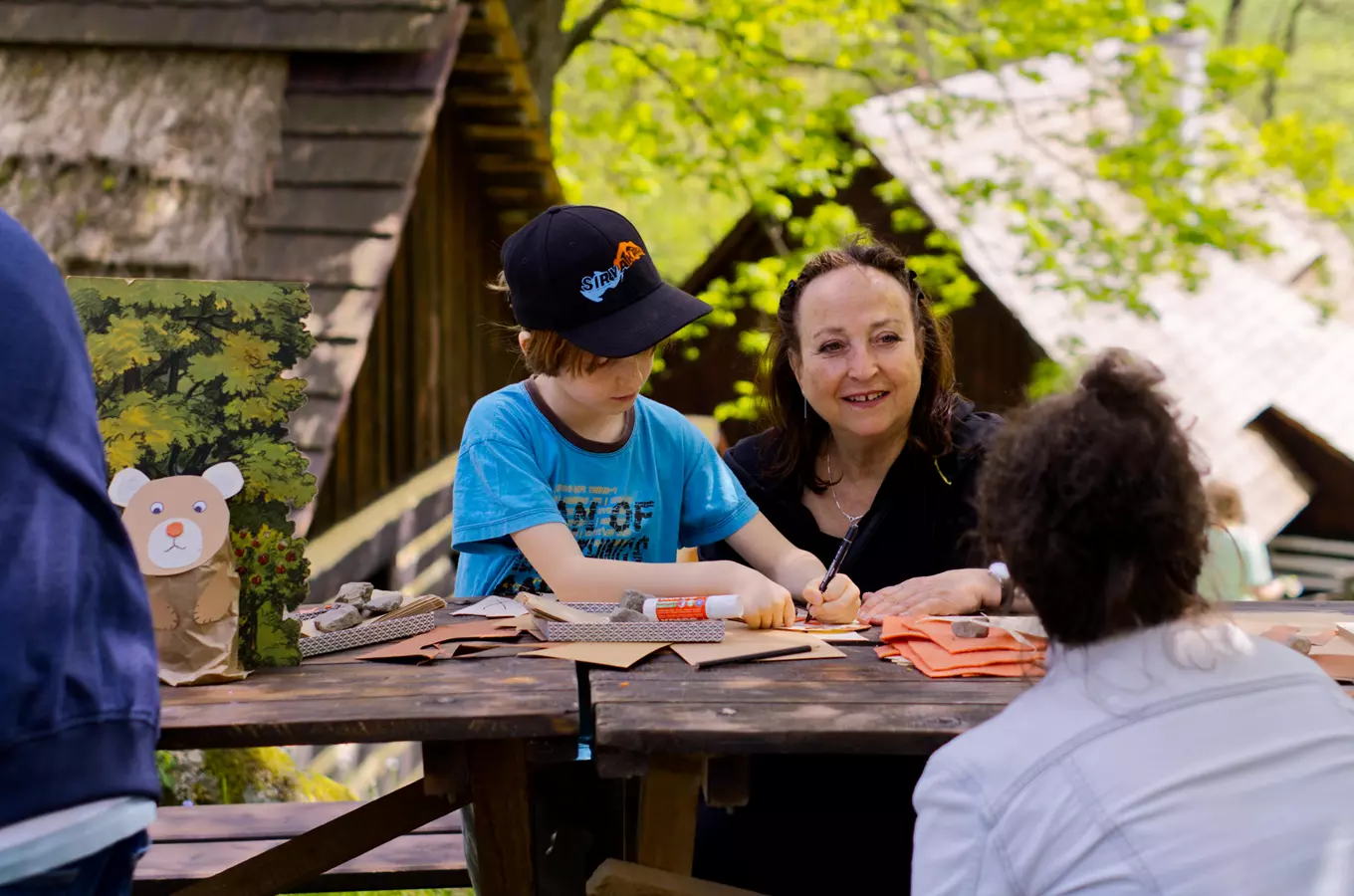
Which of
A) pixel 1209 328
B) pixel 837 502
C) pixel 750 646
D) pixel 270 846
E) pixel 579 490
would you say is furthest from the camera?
pixel 1209 328

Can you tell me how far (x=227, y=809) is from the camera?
10.4 feet

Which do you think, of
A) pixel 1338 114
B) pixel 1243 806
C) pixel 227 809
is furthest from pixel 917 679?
pixel 1338 114

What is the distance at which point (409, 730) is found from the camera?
5.83ft

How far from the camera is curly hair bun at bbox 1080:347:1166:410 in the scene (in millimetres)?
1536

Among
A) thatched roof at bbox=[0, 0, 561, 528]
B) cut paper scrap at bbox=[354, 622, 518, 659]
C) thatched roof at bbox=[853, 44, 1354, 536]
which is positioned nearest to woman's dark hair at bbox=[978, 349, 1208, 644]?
cut paper scrap at bbox=[354, 622, 518, 659]

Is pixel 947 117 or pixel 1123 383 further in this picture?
pixel 947 117

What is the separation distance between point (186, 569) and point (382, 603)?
495 mm

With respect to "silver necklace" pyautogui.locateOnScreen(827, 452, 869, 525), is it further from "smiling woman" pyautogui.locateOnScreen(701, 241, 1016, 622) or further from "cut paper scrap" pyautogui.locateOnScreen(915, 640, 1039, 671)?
"cut paper scrap" pyautogui.locateOnScreen(915, 640, 1039, 671)

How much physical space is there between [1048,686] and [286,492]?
126cm

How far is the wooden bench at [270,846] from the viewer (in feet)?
8.94

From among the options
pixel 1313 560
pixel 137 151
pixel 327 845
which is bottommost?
pixel 1313 560

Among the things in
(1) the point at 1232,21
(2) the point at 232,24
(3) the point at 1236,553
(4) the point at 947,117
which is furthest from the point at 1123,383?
(1) the point at 1232,21

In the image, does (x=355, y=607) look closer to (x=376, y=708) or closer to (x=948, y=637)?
(x=376, y=708)

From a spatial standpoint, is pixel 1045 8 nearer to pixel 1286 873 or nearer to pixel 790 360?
pixel 790 360
